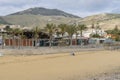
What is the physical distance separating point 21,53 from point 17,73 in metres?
16.6

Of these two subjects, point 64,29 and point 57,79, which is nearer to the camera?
point 57,79

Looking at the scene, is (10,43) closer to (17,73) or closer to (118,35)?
(17,73)

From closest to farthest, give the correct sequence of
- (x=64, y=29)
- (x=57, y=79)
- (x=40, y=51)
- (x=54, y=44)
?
(x=57, y=79) < (x=40, y=51) < (x=54, y=44) < (x=64, y=29)

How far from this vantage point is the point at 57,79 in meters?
18.6

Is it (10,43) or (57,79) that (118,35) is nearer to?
(10,43)

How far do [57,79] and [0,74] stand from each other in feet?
10.3

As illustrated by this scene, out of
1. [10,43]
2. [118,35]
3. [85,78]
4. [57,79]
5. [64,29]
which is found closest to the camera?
[57,79]

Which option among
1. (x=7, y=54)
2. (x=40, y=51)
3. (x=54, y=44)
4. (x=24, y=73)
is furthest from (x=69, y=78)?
(x=54, y=44)

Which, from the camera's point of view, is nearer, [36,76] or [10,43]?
[36,76]

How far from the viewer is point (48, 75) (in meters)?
20.2

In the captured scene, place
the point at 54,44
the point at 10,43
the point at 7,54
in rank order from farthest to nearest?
1. the point at 54,44
2. the point at 10,43
3. the point at 7,54

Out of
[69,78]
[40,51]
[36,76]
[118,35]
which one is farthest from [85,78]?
[118,35]

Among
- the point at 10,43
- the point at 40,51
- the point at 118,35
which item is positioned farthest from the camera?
the point at 118,35

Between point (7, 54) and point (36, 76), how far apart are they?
16.1 m
